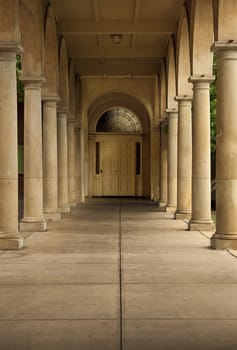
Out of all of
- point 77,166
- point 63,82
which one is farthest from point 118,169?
point 63,82

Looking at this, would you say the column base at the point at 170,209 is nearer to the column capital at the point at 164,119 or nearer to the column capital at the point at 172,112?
the column capital at the point at 172,112

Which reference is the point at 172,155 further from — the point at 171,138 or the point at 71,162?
the point at 71,162

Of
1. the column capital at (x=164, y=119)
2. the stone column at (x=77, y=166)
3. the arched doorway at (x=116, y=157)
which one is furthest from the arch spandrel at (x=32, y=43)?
the arched doorway at (x=116, y=157)

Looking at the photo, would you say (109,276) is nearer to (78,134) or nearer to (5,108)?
(5,108)

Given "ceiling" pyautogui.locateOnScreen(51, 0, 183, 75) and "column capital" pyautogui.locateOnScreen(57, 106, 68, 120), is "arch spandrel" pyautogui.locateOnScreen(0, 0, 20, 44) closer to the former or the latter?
"ceiling" pyautogui.locateOnScreen(51, 0, 183, 75)

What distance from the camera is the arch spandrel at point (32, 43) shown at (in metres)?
14.4

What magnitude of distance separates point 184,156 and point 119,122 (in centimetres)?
1644

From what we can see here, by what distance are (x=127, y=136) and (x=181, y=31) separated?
52.3 feet

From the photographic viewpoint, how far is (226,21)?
11.0 metres

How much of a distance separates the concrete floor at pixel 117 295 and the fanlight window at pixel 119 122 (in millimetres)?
21042

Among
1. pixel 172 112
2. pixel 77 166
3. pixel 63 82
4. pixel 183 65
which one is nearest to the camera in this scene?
pixel 183 65

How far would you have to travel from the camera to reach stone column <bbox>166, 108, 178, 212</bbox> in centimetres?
2134

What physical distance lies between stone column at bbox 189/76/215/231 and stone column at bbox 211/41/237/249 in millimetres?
3203

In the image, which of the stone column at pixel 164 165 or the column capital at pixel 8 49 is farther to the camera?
the stone column at pixel 164 165
